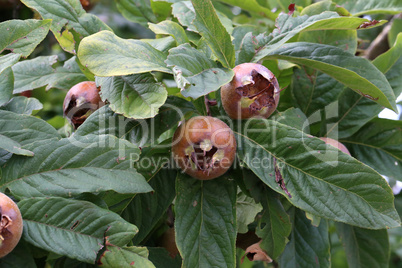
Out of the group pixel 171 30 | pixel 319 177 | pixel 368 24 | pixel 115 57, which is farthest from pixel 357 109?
pixel 115 57

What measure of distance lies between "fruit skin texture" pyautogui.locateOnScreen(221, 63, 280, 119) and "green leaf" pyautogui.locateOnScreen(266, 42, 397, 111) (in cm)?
21

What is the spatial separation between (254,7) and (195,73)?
1.00 meters

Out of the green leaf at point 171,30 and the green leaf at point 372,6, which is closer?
the green leaf at point 171,30

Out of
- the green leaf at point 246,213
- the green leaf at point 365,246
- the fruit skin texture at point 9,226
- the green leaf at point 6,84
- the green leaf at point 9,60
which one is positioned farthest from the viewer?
the green leaf at point 365,246

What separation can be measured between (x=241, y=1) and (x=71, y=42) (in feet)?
2.98

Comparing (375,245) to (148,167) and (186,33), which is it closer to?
(148,167)

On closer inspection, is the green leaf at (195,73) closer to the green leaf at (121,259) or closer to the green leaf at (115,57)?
the green leaf at (115,57)

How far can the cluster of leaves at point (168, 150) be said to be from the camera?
1081 mm

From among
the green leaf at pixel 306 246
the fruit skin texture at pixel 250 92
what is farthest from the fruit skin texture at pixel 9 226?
the green leaf at pixel 306 246

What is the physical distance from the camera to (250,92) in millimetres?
1245

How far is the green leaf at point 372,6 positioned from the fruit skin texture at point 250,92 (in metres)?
0.75

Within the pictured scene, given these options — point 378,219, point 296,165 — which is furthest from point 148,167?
point 378,219

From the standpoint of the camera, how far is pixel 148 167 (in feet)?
4.46

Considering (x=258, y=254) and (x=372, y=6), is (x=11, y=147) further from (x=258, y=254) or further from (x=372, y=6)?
(x=372, y=6)
